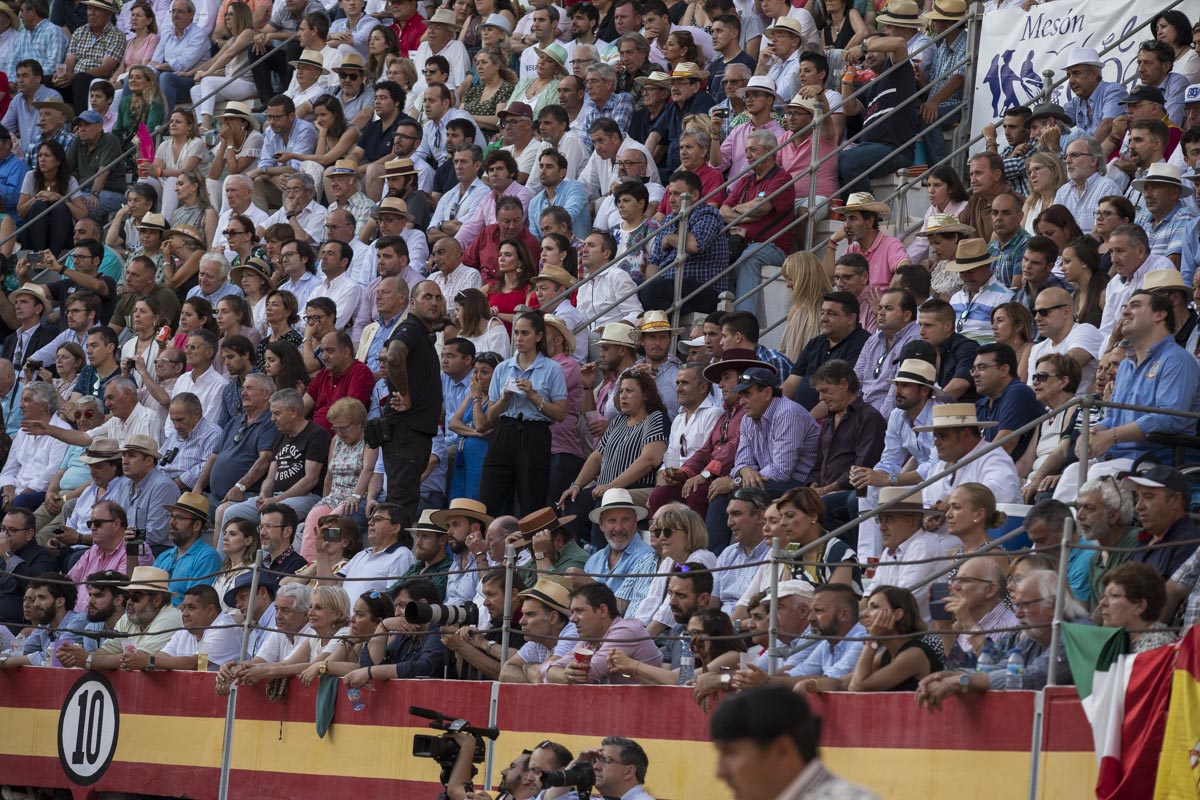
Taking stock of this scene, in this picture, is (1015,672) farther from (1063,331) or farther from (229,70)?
(229,70)

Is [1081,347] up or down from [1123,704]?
up

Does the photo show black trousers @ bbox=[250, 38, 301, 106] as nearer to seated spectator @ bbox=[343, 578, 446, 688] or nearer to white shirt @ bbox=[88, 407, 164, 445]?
white shirt @ bbox=[88, 407, 164, 445]

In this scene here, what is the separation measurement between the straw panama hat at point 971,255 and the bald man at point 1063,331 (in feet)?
3.78

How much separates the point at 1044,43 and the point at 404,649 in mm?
6551

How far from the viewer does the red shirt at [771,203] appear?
14672 millimetres

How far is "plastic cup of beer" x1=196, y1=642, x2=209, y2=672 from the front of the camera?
1241 cm

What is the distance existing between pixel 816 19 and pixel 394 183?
382cm

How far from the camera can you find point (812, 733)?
170 inches

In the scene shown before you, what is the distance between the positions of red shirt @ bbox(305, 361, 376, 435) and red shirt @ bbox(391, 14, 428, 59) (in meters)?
5.76

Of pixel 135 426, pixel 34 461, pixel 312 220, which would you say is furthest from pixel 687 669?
pixel 312 220

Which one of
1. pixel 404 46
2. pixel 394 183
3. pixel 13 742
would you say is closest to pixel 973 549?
pixel 13 742

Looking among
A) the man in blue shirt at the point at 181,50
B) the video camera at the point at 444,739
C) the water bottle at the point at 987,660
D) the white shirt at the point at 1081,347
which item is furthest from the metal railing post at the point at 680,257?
the man in blue shirt at the point at 181,50

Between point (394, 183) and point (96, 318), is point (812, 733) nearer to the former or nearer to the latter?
point (394, 183)

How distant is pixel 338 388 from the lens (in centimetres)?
1484
